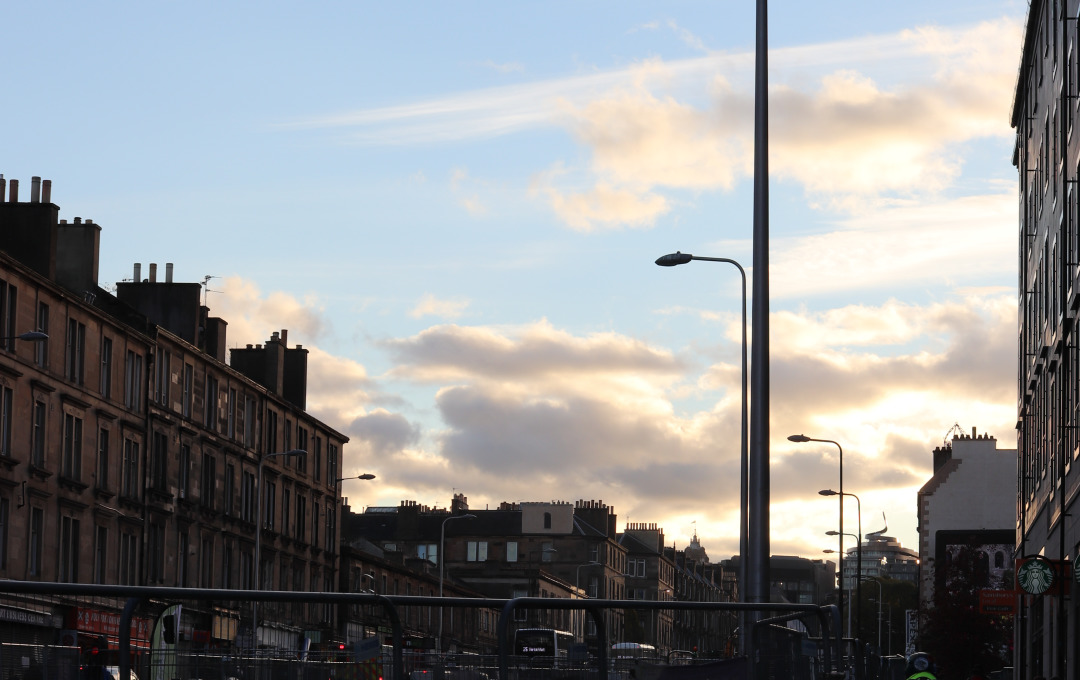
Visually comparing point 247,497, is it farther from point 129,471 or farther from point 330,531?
point 129,471

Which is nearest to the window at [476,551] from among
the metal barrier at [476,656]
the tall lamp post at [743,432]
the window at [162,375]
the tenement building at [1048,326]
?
the window at [162,375]

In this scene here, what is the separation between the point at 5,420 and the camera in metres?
46.1

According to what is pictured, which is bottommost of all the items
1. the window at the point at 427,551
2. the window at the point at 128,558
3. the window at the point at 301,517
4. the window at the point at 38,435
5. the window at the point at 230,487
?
the window at the point at 427,551

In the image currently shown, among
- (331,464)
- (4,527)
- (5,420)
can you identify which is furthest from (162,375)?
(331,464)

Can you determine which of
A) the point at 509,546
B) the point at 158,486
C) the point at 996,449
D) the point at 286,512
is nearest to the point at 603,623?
the point at 158,486

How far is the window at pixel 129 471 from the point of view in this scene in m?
54.5

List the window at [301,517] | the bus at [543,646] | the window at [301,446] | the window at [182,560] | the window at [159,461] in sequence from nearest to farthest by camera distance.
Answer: the bus at [543,646] → the window at [159,461] → the window at [182,560] → the window at [301,517] → the window at [301,446]

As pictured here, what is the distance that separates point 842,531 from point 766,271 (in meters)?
51.2

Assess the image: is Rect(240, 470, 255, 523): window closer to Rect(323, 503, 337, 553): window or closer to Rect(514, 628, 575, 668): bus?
Rect(323, 503, 337, 553): window

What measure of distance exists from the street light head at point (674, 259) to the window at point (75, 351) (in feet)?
83.3

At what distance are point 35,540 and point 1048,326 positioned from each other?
3087cm

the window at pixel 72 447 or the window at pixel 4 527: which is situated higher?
the window at pixel 72 447

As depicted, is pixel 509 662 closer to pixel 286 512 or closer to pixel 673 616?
pixel 673 616

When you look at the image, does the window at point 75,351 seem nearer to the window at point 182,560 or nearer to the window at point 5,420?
the window at point 5,420
